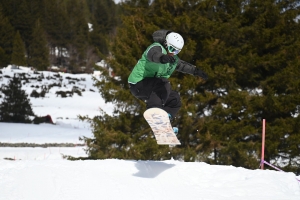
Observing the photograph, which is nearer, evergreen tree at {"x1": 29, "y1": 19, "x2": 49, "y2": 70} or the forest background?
the forest background

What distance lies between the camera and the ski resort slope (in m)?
5.58

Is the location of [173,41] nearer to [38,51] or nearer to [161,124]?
[161,124]

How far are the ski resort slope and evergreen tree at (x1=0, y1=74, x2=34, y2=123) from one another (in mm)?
18549

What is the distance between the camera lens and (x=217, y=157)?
1429 centimetres

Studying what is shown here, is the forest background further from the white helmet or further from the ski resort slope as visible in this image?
the white helmet

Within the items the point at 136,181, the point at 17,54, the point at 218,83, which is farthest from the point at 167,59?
the point at 17,54

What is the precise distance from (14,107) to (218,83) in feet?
49.7

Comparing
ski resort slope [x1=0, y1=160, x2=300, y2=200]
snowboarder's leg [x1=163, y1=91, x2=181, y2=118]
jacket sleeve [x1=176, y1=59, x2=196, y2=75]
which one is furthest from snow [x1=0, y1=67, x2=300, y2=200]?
jacket sleeve [x1=176, y1=59, x2=196, y2=75]

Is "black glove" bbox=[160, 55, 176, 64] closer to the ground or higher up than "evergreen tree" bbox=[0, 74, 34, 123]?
higher up

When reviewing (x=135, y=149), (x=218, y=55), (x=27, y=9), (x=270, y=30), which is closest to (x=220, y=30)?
(x=218, y=55)

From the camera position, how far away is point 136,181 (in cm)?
610

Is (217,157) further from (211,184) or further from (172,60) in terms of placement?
(172,60)

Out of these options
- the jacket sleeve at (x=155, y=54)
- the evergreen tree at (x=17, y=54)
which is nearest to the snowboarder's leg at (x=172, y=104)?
the jacket sleeve at (x=155, y=54)

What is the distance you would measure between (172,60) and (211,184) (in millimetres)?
2213
